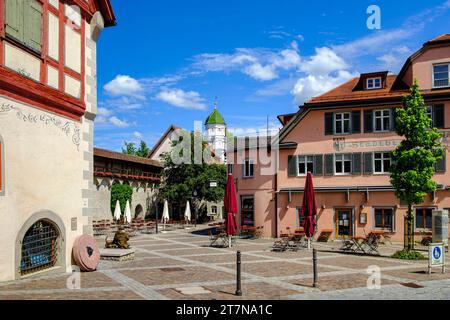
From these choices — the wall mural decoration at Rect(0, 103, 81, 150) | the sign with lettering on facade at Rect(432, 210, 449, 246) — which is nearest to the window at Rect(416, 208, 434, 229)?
the sign with lettering on facade at Rect(432, 210, 449, 246)

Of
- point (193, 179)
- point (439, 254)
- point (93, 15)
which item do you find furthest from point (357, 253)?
point (193, 179)

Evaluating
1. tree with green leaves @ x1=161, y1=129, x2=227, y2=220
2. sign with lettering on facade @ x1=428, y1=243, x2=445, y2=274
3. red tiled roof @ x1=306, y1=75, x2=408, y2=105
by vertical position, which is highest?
red tiled roof @ x1=306, y1=75, x2=408, y2=105

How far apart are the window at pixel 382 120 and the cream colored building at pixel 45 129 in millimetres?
16923

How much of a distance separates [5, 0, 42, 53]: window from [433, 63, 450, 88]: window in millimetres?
21017

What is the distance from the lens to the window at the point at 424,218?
2431 centimetres

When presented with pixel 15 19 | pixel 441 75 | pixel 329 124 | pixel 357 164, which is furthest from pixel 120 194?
pixel 15 19

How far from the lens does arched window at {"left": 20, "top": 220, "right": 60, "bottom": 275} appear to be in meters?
11.3

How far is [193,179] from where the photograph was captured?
43.0 meters

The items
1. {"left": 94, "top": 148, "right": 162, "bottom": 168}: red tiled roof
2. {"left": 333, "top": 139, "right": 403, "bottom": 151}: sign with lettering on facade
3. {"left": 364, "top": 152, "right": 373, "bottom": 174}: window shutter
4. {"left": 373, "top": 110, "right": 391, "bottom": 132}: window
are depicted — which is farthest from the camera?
{"left": 94, "top": 148, "right": 162, "bottom": 168}: red tiled roof

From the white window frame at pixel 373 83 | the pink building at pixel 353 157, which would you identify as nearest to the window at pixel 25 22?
the pink building at pixel 353 157

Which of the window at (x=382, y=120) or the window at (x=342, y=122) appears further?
the window at (x=342, y=122)

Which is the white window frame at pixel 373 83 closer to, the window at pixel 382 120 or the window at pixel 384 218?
the window at pixel 382 120

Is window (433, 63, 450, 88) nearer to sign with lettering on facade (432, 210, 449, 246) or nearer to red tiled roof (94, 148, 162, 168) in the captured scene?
sign with lettering on facade (432, 210, 449, 246)

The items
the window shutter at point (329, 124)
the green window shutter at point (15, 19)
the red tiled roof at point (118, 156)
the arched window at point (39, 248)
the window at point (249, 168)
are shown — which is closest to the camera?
the green window shutter at point (15, 19)
